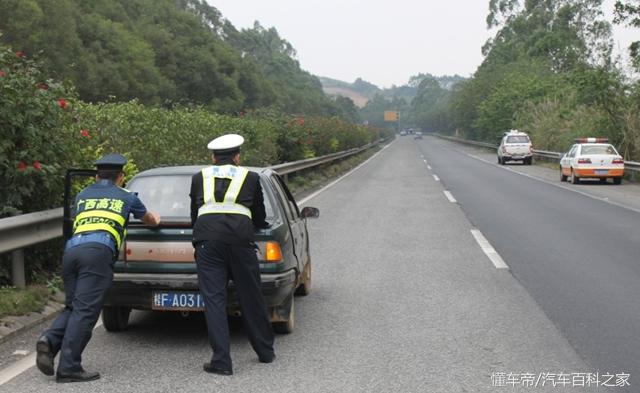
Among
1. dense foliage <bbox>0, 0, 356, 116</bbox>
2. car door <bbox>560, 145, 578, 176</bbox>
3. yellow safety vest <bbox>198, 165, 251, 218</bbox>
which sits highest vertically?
dense foliage <bbox>0, 0, 356, 116</bbox>

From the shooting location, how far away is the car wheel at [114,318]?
18.6 ft

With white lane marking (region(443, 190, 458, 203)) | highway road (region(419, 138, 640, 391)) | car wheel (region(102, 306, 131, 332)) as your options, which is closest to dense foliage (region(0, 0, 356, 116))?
white lane marking (region(443, 190, 458, 203))

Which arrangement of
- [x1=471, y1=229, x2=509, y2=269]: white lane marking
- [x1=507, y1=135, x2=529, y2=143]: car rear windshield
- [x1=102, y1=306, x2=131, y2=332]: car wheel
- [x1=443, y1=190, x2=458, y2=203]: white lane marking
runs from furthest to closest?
[x1=507, y1=135, x2=529, y2=143]: car rear windshield < [x1=443, y1=190, x2=458, y2=203]: white lane marking < [x1=471, y1=229, x2=509, y2=269]: white lane marking < [x1=102, y1=306, x2=131, y2=332]: car wheel

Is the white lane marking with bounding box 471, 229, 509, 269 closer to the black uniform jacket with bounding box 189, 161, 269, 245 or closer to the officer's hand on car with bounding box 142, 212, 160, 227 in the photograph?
the black uniform jacket with bounding box 189, 161, 269, 245

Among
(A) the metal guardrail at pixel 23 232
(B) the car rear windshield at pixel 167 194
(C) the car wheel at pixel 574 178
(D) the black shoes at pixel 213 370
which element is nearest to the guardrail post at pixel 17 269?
(A) the metal guardrail at pixel 23 232

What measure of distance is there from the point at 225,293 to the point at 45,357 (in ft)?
4.02

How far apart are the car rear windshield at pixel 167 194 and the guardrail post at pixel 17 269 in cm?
151

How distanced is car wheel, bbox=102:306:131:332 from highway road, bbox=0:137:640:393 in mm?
95

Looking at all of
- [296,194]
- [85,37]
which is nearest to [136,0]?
[85,37]

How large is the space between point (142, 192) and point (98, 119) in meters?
4.79

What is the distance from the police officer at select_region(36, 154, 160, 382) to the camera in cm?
459

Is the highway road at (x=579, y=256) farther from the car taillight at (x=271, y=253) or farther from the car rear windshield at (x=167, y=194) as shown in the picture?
the car rear windshield at (x=167, y=194)

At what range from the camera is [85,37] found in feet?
202

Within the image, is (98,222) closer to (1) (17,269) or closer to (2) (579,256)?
(1) (17,269)
